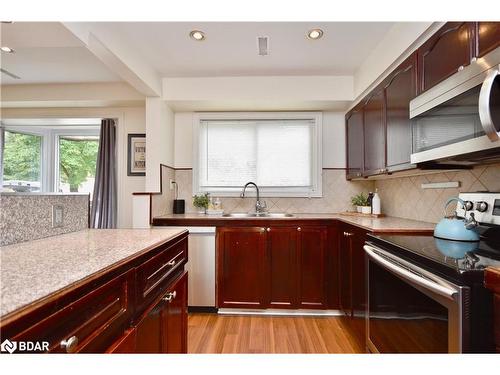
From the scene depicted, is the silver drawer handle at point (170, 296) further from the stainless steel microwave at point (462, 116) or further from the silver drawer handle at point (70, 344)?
the stainless steel microwave at point (462, 116)

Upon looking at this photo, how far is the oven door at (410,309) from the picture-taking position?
2.79 feet

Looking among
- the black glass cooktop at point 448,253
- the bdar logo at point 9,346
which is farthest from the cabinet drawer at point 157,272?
the black glass cooktop at point 448,253

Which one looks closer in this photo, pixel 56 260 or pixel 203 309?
pixel 56 260

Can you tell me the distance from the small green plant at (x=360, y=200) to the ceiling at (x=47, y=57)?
9.16 feet

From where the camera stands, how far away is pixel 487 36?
1.13m

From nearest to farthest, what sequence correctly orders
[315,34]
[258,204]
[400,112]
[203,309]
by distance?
1. [400,112]
2. [315,34]
3. [203,309]
4. [258,204]

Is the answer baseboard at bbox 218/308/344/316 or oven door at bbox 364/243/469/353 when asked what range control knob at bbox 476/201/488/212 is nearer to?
oven door at bbox 364/243/469/353

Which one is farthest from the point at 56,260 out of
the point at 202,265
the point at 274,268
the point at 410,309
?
the point at 274,268

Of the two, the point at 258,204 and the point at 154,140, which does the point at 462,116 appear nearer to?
the point at 258,204

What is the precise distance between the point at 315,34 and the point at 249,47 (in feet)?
1.77

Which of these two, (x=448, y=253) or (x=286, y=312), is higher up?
(x=448, y=253)

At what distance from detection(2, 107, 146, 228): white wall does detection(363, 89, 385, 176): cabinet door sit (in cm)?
251

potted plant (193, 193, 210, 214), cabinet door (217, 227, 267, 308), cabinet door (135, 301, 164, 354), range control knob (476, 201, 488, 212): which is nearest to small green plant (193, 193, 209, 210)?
potted plant (193, 193, 210, 214)
